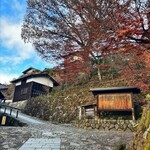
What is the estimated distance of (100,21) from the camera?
25.7 ft

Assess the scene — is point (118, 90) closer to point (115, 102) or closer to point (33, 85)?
point (115, 102)

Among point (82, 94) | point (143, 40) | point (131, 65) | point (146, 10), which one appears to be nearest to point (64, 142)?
point (143, 40)

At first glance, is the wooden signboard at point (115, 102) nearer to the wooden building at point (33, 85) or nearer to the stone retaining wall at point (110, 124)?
the stone retaining wall at point (110, 124)

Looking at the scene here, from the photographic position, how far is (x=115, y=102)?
42.8 ft

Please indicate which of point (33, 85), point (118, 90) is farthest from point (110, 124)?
point (33, 85)

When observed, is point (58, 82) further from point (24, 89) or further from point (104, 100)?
point (104, 100)

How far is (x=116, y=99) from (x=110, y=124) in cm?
180

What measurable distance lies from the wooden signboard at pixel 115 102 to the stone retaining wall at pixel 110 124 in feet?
2.93

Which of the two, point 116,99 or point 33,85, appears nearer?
point 116,99

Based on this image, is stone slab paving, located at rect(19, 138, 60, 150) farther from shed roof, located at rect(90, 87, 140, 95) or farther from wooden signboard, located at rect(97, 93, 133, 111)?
shed roof, located at rect(90, 87, 140, 95)

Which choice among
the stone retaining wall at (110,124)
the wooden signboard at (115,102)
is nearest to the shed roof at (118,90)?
the wooden signboard at (115,102)

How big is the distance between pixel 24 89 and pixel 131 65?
17.0 m

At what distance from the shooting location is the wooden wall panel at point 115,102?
1283cm

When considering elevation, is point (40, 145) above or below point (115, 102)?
below
